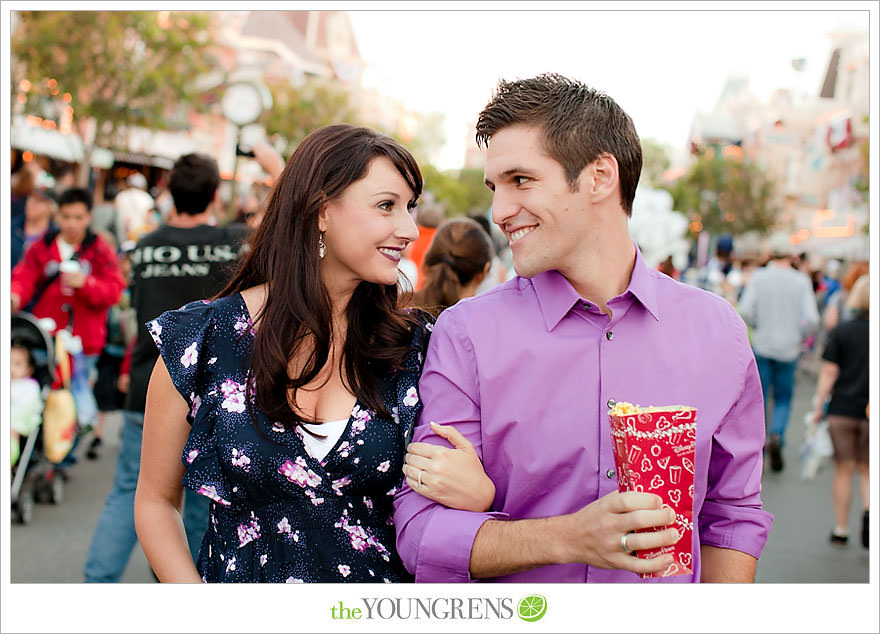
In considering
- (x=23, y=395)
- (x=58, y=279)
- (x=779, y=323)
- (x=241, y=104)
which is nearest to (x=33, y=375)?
(x=23, y=395)

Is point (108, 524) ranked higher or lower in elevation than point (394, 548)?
lower

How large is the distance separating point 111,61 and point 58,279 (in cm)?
1415

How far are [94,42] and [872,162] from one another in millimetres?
19579

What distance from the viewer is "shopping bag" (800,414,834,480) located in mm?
8359

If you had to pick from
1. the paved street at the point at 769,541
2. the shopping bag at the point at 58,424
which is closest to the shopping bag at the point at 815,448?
the paved street at the point at 769,541

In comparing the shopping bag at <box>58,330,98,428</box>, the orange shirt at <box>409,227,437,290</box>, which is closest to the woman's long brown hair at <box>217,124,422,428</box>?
the orange shirt at <box>409,227,437,290</box>

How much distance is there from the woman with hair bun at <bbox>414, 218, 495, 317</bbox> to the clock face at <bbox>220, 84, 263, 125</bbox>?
15.7 feet

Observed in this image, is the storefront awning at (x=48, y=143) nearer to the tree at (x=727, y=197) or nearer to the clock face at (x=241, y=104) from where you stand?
the clock face at (x=241, y=104)

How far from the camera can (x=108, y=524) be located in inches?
180

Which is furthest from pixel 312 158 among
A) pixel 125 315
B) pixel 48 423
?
pixel 125 315

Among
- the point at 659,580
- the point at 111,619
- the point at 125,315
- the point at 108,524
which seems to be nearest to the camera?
the point at 111,619

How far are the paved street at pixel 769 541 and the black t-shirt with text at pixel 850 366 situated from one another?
1011 millimetres

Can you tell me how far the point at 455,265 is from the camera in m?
4.90

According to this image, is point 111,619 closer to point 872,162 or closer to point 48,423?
point 872,162
